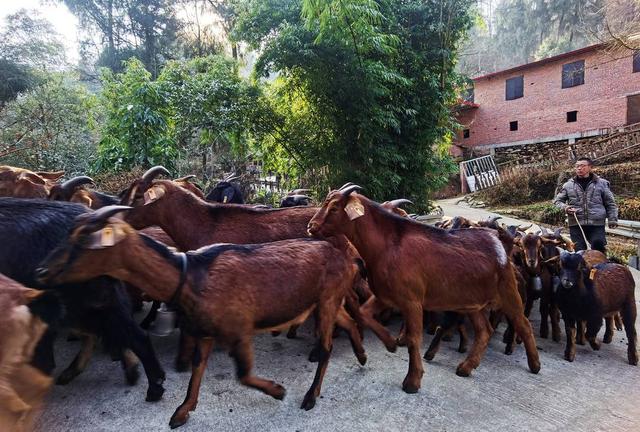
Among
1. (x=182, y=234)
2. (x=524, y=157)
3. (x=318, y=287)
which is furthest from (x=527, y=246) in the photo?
(x=524, y=157)

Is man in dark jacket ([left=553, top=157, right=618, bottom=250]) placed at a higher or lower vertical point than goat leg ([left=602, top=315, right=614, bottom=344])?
higher

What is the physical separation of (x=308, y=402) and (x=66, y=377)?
2.14 metres

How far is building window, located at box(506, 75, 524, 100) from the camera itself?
79.4 feet

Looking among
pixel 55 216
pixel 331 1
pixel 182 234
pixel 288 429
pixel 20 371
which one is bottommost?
pixel 288 429

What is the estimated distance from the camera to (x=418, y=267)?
12.4ft

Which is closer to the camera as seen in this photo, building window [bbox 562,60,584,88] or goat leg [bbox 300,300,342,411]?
goat leg [bbox 300,300,342,411]

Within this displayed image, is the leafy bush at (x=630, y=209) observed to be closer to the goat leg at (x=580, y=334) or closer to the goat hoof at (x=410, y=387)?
the goat leg at (x=580, y=334)

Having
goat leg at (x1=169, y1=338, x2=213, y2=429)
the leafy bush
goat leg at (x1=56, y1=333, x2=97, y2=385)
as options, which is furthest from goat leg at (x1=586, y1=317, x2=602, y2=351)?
the leafy bush

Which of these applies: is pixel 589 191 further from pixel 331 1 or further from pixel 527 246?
pixel 331 1

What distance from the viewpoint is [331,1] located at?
845cm

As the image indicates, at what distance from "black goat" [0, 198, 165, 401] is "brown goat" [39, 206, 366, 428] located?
0.54m

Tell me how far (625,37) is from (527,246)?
28.5ft

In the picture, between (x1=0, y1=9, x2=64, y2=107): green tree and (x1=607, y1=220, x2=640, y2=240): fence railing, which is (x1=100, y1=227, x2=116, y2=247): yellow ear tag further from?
(x1=0, y1=9, x2=64, y2=107): green tree

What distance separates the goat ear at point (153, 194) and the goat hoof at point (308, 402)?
2398 mm
